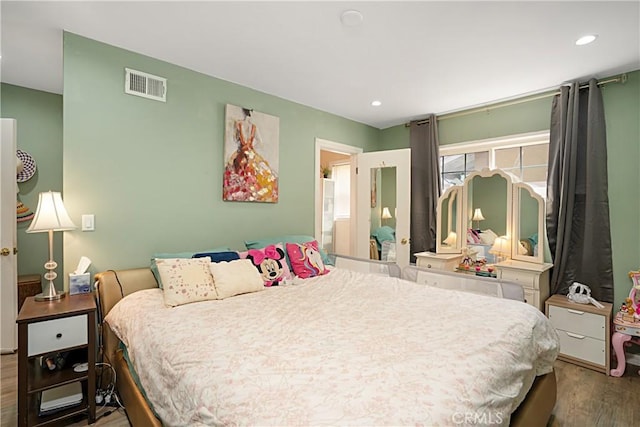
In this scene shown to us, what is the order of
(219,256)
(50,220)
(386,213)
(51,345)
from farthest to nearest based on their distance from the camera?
(386,213)
(219,256)
(50,220)
(51,345)

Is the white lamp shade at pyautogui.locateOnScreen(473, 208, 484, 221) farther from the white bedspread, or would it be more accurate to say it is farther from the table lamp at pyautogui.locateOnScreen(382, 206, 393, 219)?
the white bedspread

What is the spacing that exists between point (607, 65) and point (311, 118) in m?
2.78

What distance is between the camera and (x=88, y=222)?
218 centimetres

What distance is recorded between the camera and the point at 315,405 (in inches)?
36.2

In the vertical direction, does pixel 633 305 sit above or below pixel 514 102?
below

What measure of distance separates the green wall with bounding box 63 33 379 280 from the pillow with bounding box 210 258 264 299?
2.12 feet

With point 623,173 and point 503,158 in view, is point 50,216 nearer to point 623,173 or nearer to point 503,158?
point 503,158

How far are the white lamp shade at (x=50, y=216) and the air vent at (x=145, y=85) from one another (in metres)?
0.97

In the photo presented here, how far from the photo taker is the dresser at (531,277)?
281cm

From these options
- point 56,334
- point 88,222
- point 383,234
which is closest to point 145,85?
point 88,222

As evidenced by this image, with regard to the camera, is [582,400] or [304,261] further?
[304,261]

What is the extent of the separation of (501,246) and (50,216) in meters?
3.98

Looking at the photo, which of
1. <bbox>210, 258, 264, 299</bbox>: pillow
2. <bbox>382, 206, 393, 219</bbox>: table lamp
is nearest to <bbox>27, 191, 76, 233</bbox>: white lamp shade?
<bbox>210, 258, 264, 299</bbox>: pillow

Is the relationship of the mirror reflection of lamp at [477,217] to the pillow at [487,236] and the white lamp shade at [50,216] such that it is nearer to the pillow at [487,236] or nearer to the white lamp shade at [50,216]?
the pillow at [487,236]
